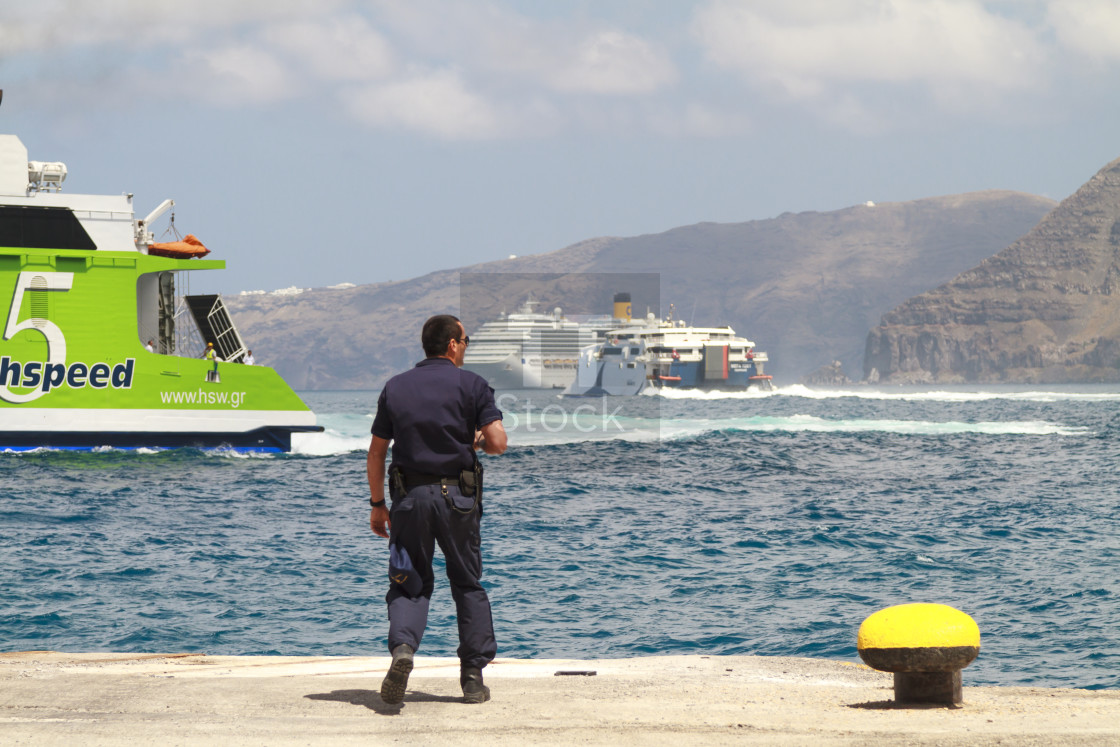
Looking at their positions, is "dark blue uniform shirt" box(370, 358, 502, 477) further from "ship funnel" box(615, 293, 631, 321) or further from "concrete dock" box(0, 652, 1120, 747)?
"ship funnel" box(615, 293, 631, 321)

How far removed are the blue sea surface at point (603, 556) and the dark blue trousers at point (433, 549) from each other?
3.80 m

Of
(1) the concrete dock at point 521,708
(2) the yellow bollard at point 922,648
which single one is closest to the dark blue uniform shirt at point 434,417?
(1) the concrete dock at point 521,708

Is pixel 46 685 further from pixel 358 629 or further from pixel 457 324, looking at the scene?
pixel 358 629

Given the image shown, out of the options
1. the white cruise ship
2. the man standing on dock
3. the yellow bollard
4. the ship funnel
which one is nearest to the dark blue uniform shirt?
the man standing on dock

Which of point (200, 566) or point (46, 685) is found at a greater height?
point (46, 685)

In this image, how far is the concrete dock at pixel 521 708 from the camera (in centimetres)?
389

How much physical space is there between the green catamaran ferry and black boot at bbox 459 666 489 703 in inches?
770

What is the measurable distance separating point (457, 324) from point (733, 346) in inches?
3535

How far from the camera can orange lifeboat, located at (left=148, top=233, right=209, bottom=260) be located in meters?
23.8

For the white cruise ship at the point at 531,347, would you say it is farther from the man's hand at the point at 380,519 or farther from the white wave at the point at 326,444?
the man's hand at the point at 380,519

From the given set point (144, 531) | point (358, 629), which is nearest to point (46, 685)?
point (358, 629)

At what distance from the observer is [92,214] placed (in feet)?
74.9

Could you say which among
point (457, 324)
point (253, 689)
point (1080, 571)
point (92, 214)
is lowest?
point (1080, 571)

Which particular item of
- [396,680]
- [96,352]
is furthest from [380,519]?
[96,352]
